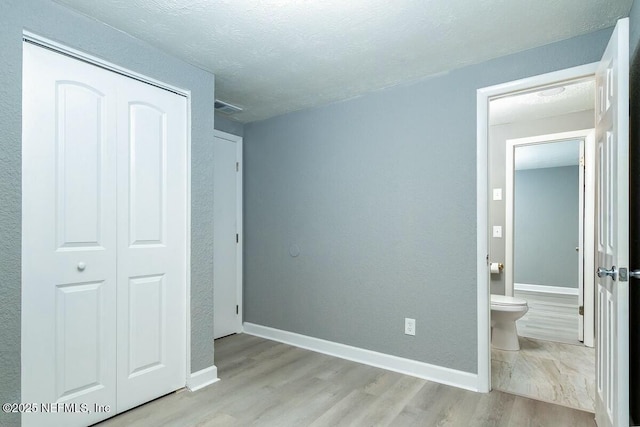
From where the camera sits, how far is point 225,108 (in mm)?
3465

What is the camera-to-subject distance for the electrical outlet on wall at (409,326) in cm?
283

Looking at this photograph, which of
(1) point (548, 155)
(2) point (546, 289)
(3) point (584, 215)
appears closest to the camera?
(3) point (584, 215)

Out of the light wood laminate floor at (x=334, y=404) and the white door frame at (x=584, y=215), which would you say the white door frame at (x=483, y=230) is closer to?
the light wood laminate floor at (x=334, y=404)

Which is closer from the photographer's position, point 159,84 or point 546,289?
point 159,84

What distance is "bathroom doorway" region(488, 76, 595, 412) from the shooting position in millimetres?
2762

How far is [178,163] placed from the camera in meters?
2.52

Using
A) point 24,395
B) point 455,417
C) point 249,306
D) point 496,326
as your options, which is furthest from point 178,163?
point 496,326

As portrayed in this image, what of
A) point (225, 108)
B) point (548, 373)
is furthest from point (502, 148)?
point (225, 108)

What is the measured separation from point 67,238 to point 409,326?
2.39 m

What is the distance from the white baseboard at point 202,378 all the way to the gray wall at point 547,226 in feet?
18.9

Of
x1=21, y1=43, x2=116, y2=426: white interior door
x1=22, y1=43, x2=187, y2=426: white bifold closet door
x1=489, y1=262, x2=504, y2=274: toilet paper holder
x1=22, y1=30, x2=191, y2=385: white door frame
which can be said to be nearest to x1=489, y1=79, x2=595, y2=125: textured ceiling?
x1=489, y1=262, x2=504, y2=274: toilet paper holder

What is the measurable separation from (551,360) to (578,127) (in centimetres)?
225

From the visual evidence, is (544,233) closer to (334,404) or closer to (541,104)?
(541,104)

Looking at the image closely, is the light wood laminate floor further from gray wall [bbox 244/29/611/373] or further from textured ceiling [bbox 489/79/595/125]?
textured ceiling [bbox 489/79/595/125]
